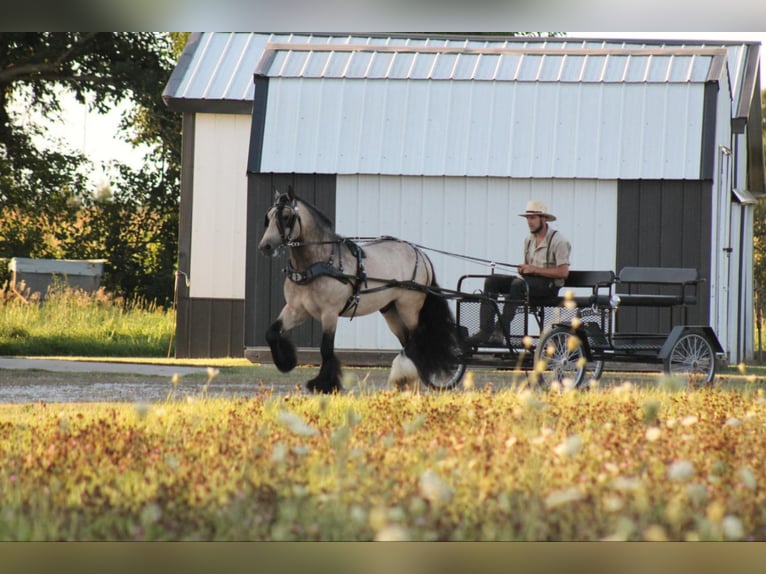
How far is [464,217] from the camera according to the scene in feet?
50.5

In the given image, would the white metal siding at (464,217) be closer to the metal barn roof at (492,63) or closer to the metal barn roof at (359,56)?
the metal barn roof at (492,63)

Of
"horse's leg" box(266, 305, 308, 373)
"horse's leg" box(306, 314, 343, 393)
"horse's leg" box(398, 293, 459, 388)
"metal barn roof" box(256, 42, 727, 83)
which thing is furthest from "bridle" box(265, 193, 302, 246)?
"metal barn roof" box(256, 42, 727, 83)

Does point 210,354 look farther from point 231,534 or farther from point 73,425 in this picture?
point 231,534

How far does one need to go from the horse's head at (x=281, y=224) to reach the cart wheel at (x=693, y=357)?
371 cm

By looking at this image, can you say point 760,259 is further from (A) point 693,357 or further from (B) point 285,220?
(B) point 285,220

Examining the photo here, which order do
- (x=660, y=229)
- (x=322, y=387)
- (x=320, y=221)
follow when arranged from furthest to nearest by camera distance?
(x=660, y=229) < (x=320, y=221) < (x=322, y=387)

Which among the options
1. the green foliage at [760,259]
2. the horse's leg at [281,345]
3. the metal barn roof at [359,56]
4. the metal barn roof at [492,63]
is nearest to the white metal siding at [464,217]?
the metal barn roof at [492,63]

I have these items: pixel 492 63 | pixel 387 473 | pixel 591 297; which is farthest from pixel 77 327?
pixel 387 473

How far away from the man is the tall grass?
801 cm

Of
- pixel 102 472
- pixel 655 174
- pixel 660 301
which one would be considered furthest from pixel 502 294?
pixel 102 472

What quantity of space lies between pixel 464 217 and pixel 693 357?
14.0 ft

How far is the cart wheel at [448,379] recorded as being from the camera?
11229 mm

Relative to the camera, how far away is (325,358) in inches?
421

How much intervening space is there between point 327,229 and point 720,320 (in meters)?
6.66
